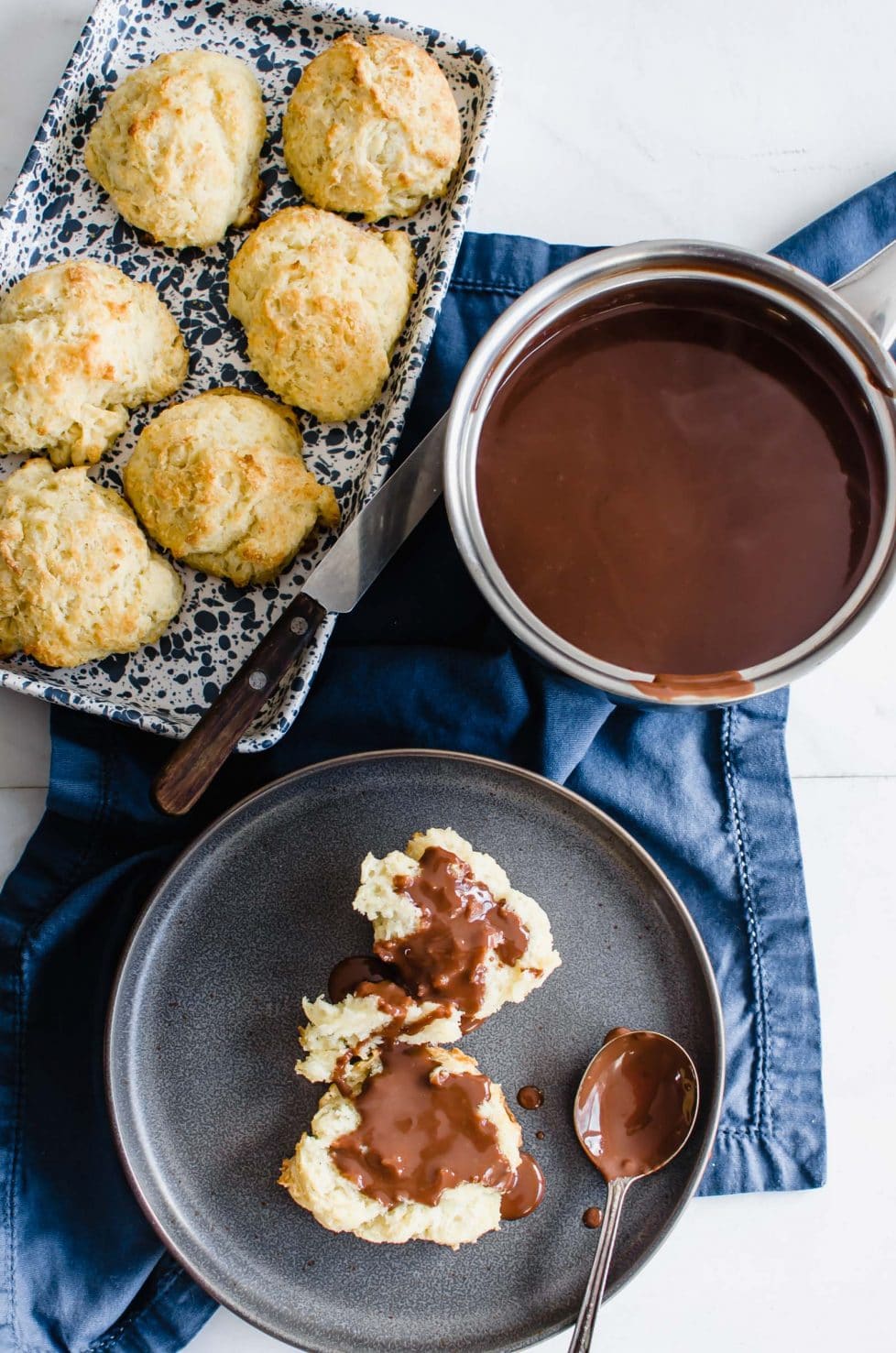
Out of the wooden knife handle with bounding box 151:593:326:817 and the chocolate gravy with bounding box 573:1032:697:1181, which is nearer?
the wooden knife handle with bounding box 151:593:326:817

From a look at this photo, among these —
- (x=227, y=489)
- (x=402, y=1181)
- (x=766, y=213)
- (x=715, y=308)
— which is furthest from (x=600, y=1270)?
(x=766, y=213)

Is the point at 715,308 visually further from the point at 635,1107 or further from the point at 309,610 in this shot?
the point at 635,1107

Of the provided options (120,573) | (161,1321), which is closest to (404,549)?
(120,573)

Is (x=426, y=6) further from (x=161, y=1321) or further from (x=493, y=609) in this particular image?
(x=161, y=1321)

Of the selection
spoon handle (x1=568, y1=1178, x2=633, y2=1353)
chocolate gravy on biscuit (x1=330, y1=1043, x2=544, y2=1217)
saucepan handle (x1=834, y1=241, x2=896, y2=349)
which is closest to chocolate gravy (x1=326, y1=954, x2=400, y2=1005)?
chocolate gravy on biscuit (x1=330, y1=1043, x2=544, y2=1217)

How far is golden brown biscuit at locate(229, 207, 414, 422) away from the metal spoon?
4.18ft

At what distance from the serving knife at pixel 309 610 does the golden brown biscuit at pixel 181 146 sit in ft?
2.03

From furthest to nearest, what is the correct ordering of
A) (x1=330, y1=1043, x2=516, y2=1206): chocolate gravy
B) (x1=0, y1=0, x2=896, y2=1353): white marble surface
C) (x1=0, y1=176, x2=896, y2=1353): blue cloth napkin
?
1. (x1=0, y1=0, x2=896, y2=1353): white marble surface
2. (x1=0, y1=176, x2=896, y2=1353): blue cloth napkin
3. (x1=330, y1=1043, x2=516, y2=1206): chocolate gravy

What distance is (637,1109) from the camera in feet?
6.75

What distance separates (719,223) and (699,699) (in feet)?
3.89

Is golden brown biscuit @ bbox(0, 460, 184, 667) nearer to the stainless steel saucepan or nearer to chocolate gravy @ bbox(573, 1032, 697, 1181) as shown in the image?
the stainless steel saucepan

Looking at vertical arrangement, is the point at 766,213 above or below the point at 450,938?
above

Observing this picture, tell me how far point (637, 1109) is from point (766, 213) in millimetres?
1772

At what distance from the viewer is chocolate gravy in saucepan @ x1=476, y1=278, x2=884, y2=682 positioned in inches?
68.1
